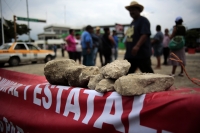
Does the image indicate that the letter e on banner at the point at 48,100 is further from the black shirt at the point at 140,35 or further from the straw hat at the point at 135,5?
the straw hat at the point at 135,5

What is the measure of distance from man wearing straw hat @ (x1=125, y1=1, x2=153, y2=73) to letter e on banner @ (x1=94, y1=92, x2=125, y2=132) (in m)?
1.67

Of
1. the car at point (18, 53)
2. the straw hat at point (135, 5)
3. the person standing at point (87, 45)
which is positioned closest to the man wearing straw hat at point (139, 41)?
the straw hat at point (135, 5)

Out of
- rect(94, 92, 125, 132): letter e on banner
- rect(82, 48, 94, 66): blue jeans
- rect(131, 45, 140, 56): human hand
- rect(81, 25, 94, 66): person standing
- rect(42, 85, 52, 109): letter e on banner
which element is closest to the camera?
rect(94, 92, 125, 132): letter e on banner

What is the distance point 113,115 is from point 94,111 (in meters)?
0.19

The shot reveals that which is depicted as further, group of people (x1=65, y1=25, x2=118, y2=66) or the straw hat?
group of people (x1=65, y1=25, x2=118, y2=66)

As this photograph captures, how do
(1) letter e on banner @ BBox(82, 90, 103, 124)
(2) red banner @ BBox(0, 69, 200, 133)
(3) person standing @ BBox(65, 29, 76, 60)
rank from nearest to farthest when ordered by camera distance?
(2) red banner @ BBox(0, 69, 200, 133), (1) letter e on banner @ BBox(82, 90, 103, 124), (3) person standing @ BBox(65, 29, 76, 60)

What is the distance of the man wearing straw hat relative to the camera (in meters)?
2.76

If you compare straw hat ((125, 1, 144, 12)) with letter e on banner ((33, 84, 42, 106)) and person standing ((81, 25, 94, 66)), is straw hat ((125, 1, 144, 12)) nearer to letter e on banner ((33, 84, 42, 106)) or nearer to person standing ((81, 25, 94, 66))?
letter e on banner ((33, 84, 42, 106))

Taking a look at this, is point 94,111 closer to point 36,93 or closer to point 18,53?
point 36,93

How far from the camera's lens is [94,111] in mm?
1343

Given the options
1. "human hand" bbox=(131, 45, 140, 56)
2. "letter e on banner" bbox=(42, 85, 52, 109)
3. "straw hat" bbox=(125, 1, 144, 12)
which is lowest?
"letter e on banner" bbox=(42, 85, 52, 109)

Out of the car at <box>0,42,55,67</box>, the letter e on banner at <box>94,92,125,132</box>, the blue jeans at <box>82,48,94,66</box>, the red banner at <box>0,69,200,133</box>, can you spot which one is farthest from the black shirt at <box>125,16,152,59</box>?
the car at <box>0,42,55,67</box>

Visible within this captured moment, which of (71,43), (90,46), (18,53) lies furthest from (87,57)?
(18,53)

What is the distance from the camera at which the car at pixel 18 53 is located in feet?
29.7
